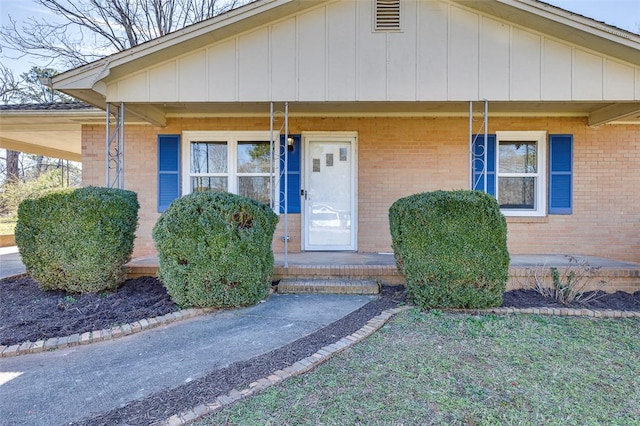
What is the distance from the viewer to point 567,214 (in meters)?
6.38

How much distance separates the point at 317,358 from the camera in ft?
9.27

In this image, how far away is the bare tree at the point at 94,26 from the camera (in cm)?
1212

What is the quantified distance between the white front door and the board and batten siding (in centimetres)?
173

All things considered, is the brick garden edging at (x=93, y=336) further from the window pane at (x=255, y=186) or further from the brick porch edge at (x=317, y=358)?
the window pane at (x=255, y=186)

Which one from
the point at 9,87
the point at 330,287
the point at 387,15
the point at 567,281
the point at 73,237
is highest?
the point at 9,87

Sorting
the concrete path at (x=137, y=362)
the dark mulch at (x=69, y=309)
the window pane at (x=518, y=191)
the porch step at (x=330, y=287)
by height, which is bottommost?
the concrete path at (x=137, y=362)

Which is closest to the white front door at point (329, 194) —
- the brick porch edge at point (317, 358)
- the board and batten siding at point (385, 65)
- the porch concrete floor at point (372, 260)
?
the porch concrete floor at point (372, 260)

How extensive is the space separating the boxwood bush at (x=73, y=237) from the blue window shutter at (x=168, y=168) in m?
1.93

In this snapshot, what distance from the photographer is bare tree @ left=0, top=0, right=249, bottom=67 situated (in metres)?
12.1

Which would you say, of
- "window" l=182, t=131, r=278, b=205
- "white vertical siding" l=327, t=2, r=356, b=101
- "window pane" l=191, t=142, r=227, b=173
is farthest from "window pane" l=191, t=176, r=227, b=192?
"white vertical siding" l=327, t=2, r=356, b=101

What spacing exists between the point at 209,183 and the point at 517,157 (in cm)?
591

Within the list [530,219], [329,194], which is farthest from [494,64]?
[329,194]

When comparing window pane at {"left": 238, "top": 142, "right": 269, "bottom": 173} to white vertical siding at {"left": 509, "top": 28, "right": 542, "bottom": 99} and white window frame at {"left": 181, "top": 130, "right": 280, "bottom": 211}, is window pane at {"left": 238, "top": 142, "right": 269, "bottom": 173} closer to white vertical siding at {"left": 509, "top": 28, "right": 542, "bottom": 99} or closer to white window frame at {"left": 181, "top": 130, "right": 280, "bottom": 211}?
white window frame at {"left": 181, "top": 130, "right": 280, "bottom": 211}

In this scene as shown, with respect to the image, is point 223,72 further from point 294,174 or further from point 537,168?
point 537,168
